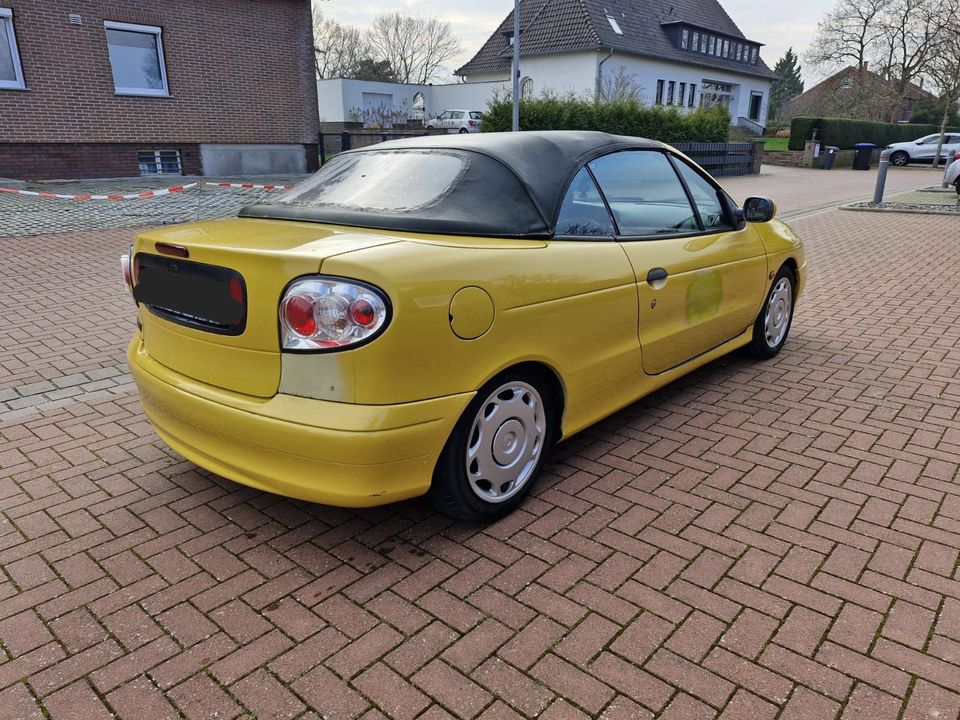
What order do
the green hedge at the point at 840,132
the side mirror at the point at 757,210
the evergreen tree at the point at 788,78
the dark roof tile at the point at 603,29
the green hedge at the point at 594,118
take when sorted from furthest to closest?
the evergreen tree at the point at 788,78 → the dark roof tile at the point at 603,29 → the green hedge at the point at 840,132 → the green hedge at the point at 594,118 → the side mirror at the point at 757,210

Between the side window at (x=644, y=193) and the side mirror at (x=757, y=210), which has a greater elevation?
the side window at (x=644, y=193)

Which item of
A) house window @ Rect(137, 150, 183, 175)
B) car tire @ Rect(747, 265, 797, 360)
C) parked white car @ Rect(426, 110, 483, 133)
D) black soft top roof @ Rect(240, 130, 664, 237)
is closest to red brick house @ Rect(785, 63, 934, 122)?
parked white car @ Rect(426, 110, 483, 133)

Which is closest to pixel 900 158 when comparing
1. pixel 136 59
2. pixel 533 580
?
pixel 136 59

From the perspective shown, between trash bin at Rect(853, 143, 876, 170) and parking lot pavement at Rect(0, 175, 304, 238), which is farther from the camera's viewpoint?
trash bin at Rect(853, 143, 876, 170)

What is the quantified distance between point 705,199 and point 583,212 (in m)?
1.38

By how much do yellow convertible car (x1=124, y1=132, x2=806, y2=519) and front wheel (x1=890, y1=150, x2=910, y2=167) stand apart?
36.4 m

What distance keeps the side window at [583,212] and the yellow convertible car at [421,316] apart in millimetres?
10

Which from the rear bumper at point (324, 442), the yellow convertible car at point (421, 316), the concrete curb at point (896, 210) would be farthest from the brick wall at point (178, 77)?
the rear bumper at point (324, 442)

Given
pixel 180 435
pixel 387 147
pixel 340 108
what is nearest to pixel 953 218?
pixel 387 147

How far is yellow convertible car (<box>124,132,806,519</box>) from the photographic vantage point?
7.99 ft

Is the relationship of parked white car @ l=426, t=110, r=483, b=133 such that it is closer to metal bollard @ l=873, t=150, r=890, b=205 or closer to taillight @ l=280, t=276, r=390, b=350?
metal bollard @ l=873, t=150, r=890, b=205

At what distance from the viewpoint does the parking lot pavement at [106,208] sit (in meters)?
11.1

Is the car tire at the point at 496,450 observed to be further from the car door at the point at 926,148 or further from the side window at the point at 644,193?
the car door at the point at 926,148

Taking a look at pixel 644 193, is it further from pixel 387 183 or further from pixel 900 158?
pixel 900 158
